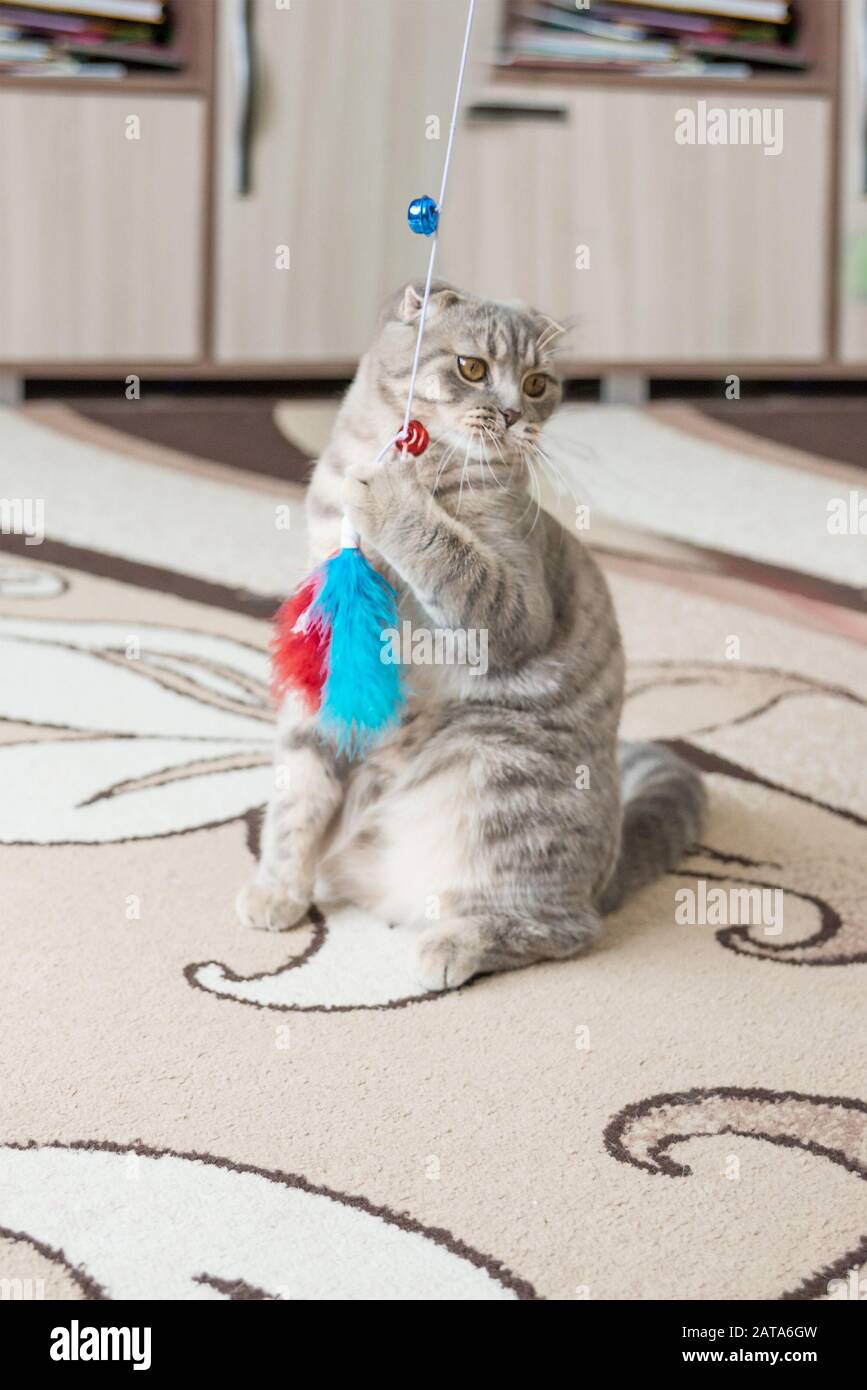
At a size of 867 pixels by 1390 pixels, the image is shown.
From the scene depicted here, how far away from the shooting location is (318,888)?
4.48ft

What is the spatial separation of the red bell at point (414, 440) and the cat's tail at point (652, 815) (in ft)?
1.32

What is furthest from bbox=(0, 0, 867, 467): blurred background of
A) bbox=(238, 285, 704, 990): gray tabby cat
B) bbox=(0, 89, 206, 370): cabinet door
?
bbox=(238, 285, 704, 990): gray tabby cat

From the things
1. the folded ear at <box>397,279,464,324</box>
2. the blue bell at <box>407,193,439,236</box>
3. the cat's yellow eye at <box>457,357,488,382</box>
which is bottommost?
the cat's yellow eye at <box>457,357,488,382</box>

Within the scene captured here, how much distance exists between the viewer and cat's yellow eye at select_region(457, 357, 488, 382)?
4.06ft

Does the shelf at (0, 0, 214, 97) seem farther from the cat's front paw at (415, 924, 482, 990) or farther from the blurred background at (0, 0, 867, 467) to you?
the cat's front paw at (415, 924, 482, 990)

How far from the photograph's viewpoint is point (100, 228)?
330 cm

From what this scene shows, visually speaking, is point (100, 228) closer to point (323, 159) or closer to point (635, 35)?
point (323, 159)

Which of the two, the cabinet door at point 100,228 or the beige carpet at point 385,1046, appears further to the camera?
the cabinet door at point 100,228

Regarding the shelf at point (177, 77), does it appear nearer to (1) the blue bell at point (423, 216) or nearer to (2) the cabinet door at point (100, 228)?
(2) the cabinet door at point (100, 228)

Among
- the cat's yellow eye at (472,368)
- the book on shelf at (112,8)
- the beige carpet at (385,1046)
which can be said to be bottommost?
→ the beige carpet at (385,1046)

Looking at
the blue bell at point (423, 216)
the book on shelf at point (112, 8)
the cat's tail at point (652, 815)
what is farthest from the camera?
the book on shelf at point (112, 8)

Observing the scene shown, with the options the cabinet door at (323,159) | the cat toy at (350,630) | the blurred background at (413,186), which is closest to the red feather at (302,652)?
the cat toy at (350,630)

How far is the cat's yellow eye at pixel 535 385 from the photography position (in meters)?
1.27

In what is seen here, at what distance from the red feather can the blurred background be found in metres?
1.96
